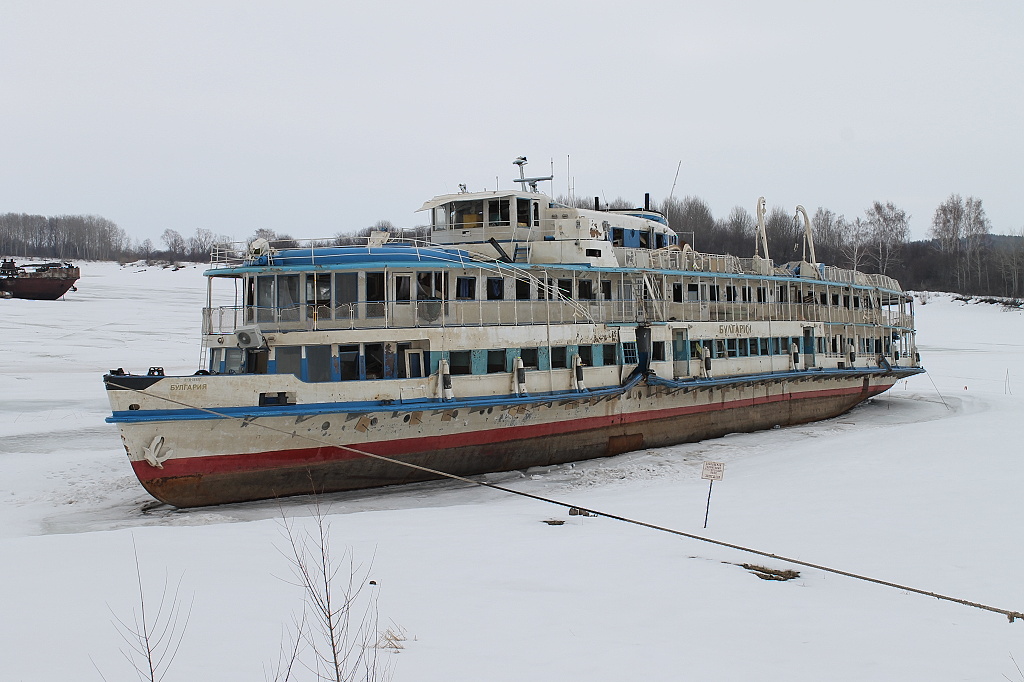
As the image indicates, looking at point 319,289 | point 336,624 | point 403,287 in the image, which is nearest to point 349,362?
point 319,289

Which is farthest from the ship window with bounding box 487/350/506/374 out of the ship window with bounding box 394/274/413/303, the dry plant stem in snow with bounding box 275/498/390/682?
the dry plant stem in snow with bounding box 275/498/390/682

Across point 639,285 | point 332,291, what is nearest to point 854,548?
point 332,291

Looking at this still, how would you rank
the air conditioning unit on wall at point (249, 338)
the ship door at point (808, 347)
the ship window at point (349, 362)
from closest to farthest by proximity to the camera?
1. the air conditioning unit on wall at point (249, 338)
2. the ship window at point (349, 362)
3. the ship door at point (808, 347)

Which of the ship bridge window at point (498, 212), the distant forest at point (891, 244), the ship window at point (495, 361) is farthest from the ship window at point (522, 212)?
the distant forest at point (891, 244)

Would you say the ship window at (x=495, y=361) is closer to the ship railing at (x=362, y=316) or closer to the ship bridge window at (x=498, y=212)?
the ship railing at (x=362, y=316)

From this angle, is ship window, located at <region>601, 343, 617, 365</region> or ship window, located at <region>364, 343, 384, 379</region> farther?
ship window, located at <region>601, 343, 617, 365</region>

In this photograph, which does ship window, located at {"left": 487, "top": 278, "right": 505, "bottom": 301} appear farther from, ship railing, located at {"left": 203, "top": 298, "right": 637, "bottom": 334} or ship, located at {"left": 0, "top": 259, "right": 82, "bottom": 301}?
ship, located at {"left": 0, "top": 259, "right": 82, "bottom": 301}

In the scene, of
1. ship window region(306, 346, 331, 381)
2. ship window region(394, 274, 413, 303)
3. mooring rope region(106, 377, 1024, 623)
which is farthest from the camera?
ship window region(394, 274, 413, 303)

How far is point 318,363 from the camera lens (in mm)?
18703

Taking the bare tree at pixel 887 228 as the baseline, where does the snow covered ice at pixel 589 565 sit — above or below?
below

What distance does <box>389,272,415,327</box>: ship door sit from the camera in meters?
19.6

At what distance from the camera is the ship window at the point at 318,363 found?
18625mm

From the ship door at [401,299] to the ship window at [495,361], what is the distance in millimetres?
2389

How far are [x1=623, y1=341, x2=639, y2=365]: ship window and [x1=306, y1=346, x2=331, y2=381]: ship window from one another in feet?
31.5
